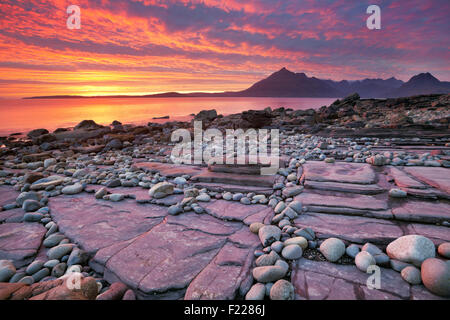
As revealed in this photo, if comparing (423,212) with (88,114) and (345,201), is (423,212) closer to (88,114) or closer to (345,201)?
(345,201)

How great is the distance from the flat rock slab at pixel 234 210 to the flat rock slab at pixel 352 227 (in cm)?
41

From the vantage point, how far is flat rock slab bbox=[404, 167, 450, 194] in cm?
253

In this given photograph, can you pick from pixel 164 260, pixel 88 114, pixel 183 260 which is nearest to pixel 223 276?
pixel 183 260

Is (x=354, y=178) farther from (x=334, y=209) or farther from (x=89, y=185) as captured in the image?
(x=89, y=185)

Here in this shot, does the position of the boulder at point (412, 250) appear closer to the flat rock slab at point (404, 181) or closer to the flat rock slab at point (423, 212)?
the flat rock slab at point (423, 212)

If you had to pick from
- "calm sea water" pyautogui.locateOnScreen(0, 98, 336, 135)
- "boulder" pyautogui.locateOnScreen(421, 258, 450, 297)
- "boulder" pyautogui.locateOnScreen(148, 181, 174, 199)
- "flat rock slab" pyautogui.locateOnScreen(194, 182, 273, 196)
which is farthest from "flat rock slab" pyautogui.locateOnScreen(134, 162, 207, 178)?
"calm sea water" pyautogui.locateOnScreen(0, 98, 336, 135)

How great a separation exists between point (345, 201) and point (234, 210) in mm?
1240

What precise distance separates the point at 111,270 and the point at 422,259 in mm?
2165

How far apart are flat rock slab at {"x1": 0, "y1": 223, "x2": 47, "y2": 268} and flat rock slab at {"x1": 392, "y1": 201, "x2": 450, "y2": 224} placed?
3352mm

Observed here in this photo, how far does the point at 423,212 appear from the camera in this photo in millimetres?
2055

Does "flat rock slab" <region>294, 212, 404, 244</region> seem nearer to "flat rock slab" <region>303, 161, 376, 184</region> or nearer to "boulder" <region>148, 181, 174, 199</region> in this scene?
"flat rock slab" <region>303, 161, 376, 184</region>

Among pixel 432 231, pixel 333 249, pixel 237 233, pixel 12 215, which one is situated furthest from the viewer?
pixel 12 215

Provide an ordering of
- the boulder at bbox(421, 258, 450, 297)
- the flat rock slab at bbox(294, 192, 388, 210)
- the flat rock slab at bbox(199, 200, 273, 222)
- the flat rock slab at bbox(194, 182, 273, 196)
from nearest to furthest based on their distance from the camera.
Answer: the boulder at bbox(421, 258, 450, 297) → the flat rock slab at bbox(294, 192, 388, 210) → the flat rock slab at bbox(199, 200, 273, 222) → the flat rock slab at bbox(194, 182, 273, 196)

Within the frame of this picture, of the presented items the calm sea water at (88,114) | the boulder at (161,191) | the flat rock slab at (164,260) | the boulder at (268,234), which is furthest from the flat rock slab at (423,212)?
the calm sea water at (88,114)
